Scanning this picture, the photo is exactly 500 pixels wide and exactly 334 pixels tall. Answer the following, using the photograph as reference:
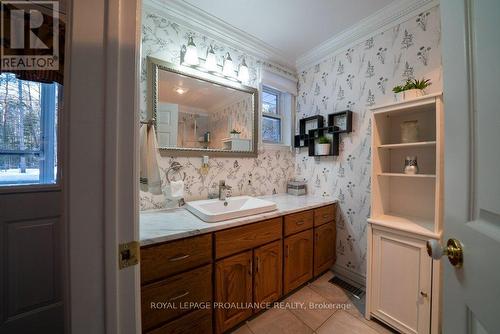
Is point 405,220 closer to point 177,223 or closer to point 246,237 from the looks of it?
point 246,237

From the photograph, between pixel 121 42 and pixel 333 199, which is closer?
pixel 121 42

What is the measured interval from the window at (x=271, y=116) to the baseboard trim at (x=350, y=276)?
1.55 metres

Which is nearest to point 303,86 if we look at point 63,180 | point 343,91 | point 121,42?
point 343,91

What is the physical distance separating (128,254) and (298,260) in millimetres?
1546

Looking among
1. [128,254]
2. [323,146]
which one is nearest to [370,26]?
[323,146]

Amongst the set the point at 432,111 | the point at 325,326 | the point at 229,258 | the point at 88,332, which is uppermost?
the point at 432,111

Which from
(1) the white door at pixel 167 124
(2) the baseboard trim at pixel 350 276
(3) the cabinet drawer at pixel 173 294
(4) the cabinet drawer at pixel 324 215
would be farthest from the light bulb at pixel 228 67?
(2) the baseboard trim at pixel 350 276

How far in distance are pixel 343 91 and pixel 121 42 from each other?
2.07m

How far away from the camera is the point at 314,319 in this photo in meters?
1.49

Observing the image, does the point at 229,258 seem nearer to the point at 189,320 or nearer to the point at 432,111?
the point at 189,320

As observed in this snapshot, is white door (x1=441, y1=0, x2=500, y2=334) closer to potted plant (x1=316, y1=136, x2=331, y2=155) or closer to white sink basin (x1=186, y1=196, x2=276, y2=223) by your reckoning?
white sink basin (x1=186, y1=196, x2=276, y2=223)

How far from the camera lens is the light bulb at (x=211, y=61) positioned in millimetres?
1758

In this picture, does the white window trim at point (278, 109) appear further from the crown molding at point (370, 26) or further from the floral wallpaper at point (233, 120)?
the crown molding at point (370, 26)

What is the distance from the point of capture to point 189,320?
1140mm
